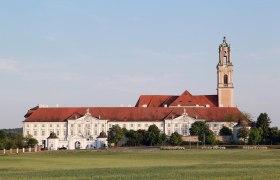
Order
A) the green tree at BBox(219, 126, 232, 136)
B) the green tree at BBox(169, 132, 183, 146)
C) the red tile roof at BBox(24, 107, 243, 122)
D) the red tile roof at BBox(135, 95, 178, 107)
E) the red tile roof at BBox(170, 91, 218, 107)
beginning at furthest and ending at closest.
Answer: the red tile roof at BBox(135, 95, 178, 107) < the red tile roof at BBox(170, 91, 218, 107) < the red tile roof at BBox(24, 107, 243, 122) < the green tree at BBox(219, 126, 232, 136) < the green tree at BBox(169, 132, 183, 146)

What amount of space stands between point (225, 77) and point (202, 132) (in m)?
24.1

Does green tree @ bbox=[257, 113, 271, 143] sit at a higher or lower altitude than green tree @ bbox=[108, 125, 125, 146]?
higher

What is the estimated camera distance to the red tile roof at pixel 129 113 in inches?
5635

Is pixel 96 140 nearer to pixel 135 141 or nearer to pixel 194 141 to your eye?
pixel 135 141

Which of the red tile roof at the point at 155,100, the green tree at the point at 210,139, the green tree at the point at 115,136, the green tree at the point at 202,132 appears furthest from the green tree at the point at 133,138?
the red tile roof at the point at 155,100

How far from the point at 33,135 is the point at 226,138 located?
1715 inches

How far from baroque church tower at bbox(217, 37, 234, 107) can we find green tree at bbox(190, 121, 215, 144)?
16366 mm

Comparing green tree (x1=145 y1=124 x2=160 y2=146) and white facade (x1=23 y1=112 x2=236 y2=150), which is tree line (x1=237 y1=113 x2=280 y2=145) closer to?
white facade (x1=23 y1=112 x2=236 y2=150)

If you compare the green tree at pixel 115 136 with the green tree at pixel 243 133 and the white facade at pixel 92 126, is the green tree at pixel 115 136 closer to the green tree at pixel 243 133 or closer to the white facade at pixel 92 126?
the white facade at pixel 92 126

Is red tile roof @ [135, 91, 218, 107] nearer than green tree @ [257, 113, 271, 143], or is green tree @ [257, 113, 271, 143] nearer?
green tree @ [257, 113, 271, 143]

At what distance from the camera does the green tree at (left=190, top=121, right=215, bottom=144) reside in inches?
4703

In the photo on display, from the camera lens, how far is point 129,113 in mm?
146000

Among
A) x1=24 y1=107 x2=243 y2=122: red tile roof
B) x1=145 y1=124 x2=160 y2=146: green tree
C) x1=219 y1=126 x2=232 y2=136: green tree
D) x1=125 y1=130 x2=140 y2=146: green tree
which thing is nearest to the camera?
x1=145 y1=124 x2=160 y2=146: green tree

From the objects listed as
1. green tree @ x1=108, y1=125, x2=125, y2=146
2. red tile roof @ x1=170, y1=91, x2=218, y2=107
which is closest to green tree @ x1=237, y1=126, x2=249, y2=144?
green tree @ x1=108, y1=125, x2=125, y2=146
